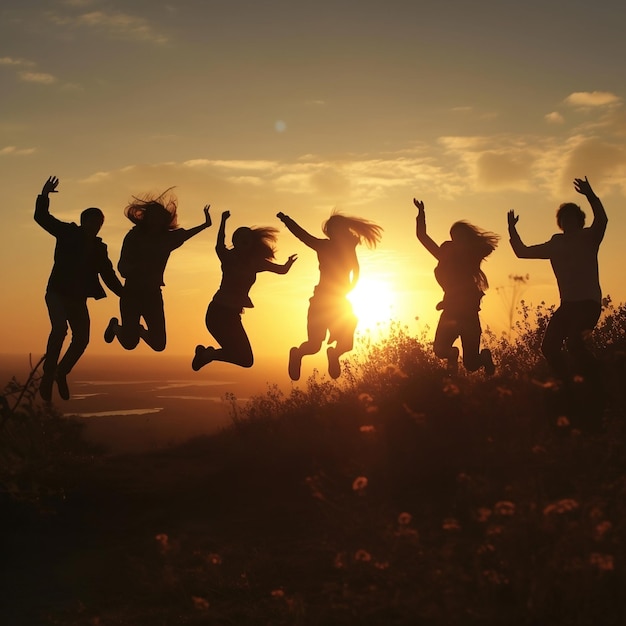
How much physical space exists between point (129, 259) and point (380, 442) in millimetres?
4205

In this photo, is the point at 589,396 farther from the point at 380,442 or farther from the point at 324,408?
the point at 324,408

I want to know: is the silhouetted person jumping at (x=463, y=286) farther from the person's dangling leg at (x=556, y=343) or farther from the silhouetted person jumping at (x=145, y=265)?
the silhouetted person jumping at (x=145, y=265)

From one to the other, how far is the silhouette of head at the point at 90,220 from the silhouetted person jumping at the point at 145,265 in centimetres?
51

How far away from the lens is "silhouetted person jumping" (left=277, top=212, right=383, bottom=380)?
1125cm

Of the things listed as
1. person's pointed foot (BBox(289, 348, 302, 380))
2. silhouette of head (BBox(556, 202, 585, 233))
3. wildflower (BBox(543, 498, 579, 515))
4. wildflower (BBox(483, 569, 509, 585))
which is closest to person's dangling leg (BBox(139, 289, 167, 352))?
person's pointed foot (BBox(289, 348, 302, 380))

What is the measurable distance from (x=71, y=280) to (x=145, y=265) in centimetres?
106

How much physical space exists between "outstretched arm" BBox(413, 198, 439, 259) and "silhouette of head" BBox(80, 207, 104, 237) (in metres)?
4.28

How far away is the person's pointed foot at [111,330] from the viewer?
11.3 meters

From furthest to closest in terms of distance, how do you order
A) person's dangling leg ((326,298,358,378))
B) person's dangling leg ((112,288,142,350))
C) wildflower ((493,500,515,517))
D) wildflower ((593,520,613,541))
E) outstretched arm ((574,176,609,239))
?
person's dangling leg ((326,298,358,378))
person's dangling leg ((112,288,142,350))
outstretched arm ((574,176,609,239))
wildflower ((493,500,515,517))
wildflower ((593,520,613,541))

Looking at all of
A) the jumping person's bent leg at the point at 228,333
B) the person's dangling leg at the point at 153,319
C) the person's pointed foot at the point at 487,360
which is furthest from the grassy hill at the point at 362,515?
the person's dangling leg at the point at 153,319

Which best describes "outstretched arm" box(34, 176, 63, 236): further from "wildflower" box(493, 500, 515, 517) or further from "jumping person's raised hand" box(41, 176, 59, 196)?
"wildflower" box(493, 500, 515, 517)

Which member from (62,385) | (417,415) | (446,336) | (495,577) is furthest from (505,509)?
(62,385)

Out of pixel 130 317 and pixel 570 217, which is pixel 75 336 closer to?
pixel 130 317

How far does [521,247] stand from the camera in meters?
10.1
